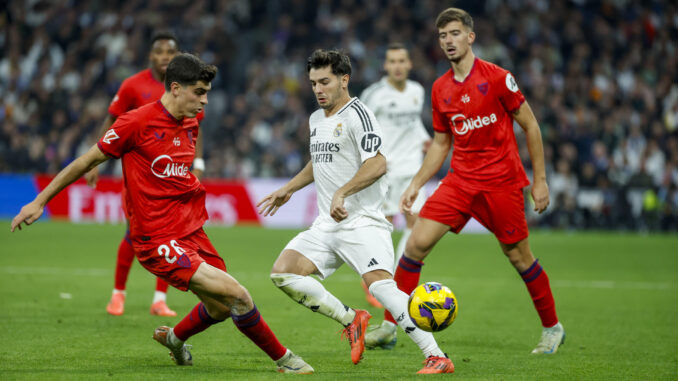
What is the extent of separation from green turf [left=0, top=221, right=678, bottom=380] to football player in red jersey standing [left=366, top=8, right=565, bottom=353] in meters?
0.68

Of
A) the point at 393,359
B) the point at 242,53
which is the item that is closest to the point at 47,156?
the point at 242,53

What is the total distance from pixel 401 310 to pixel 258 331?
1.02 m

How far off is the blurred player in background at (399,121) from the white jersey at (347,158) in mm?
3699

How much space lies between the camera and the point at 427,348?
5.82m

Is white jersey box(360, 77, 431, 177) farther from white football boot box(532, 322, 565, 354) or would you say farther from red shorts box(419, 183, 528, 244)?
white football boot box(532, 322, 565, 354)

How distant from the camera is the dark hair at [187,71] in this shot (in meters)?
5.59

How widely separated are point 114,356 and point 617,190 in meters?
17.3

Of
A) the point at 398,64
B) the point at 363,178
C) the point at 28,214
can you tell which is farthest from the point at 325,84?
the point at 398,64

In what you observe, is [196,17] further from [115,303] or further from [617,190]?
[115,303]

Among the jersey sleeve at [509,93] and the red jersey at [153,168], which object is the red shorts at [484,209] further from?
the red jersey at [153,168]

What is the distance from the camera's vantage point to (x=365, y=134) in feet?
19.7

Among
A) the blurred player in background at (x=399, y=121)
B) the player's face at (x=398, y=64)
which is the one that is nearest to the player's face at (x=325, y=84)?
the blurred player in background at (x=399, y=121)

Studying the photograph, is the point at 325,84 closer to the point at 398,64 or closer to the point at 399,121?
the point at 398,64

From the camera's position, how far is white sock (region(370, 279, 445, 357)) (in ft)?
19.1
